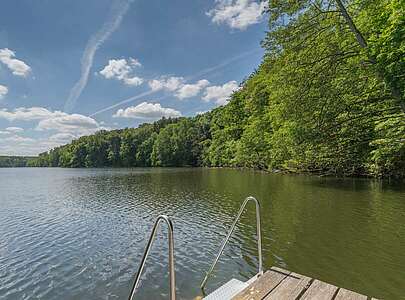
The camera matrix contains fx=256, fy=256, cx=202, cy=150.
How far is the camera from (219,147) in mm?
60844

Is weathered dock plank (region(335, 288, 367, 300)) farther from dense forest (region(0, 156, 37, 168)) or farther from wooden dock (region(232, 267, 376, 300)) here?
dense forest (region(0, 156, 37, 168))

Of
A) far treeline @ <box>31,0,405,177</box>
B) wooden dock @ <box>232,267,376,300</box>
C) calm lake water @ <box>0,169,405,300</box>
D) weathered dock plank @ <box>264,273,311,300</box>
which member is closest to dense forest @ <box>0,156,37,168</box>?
calm lake water @ <box>0,169,405,300</box>

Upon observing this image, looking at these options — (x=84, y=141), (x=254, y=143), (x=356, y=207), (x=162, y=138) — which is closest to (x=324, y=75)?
(x=356, y=207)

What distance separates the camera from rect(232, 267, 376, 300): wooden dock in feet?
9.61

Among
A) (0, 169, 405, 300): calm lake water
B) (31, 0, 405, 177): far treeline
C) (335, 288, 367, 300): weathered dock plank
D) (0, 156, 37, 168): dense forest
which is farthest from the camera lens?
(0, 156, 37, 168): dense forest

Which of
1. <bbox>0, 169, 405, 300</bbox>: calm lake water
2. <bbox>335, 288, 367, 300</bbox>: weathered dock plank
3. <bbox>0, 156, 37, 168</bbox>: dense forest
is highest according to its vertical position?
<bbox>0, 156, 37, 168</bbox>: dense forest

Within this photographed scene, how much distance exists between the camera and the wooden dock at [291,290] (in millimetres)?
2928

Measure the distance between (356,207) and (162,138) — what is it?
2787 inches

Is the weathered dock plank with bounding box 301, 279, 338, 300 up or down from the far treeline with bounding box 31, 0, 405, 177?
down

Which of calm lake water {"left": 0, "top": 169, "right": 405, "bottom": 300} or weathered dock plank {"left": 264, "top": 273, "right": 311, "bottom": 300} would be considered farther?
calm lake water {"left": 0, "top": 169, "right": 405, "bottom": 300}

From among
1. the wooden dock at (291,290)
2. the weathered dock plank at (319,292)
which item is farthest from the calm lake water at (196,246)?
the weathered dock plank at (319,292)

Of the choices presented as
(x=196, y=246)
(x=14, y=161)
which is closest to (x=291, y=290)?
(x=196, y=246)

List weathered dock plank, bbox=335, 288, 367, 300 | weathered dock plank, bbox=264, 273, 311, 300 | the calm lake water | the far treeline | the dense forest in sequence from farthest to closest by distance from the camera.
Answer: the dense forest → the far treeline → the calm lake water → weathered dock plank, bbox=264, 273, 311, 300 → weathered dock plank, bbox=335, 288, 367, 300

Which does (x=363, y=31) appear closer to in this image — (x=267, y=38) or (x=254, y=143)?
(x=267, y=38)
